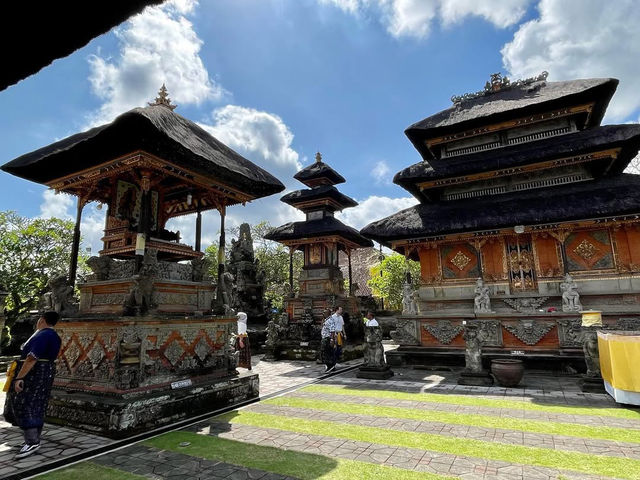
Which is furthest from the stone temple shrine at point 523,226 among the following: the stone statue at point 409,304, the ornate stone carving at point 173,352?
A: the ornate stone carving at point 173,352

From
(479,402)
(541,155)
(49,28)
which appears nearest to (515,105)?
(541,155)

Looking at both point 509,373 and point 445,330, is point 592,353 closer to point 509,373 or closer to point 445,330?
point 509,373

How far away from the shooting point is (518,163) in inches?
531

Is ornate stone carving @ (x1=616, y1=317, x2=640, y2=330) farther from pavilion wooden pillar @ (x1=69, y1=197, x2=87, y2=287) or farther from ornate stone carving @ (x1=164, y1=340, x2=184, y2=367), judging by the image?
pavilion wooden pillar @ (x1=69, y1=197, x2=87, y2=287)

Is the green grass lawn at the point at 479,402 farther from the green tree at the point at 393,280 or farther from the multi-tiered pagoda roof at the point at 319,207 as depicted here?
the green tree at the point at 393,280

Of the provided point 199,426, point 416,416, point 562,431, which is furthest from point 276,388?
point 562,431

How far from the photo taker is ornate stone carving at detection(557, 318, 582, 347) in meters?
11.0

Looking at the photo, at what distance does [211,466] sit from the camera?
463 centimetres

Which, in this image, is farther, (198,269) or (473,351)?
(473,351)

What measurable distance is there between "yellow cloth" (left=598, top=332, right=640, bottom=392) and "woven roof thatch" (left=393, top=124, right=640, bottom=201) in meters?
7.67

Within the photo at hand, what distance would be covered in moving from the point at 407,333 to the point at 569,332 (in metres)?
5.04

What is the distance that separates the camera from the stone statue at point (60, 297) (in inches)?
304

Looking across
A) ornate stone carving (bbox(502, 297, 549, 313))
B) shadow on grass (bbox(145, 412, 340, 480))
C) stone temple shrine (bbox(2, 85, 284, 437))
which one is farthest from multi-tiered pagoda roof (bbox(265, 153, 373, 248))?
shadow on grass (bbox(145, 412, 340, 480))

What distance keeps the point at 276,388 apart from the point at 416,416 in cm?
426
